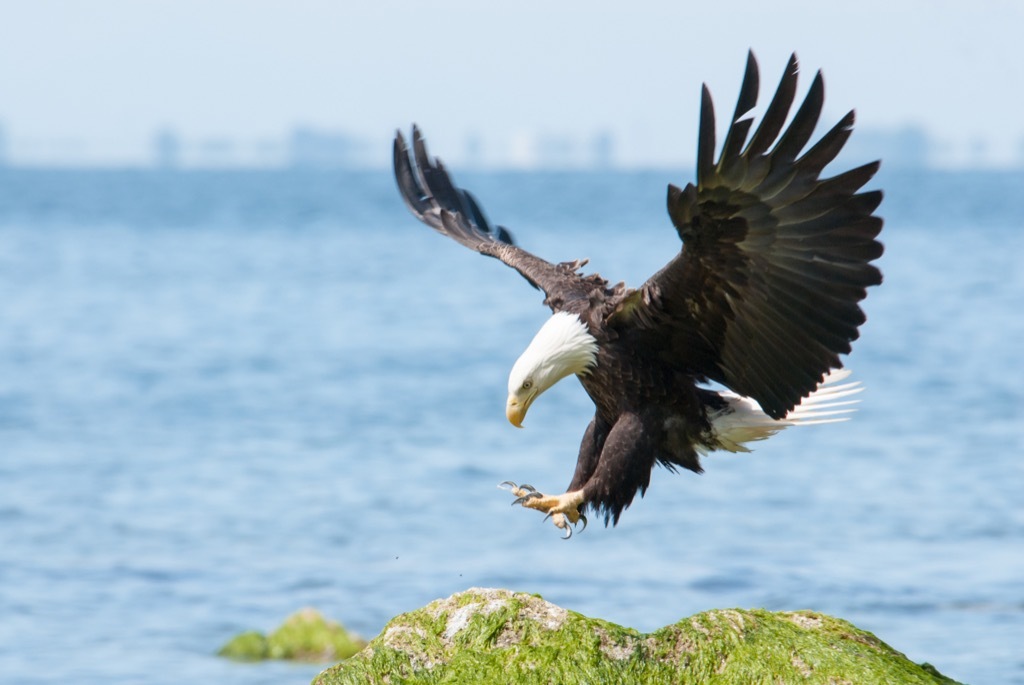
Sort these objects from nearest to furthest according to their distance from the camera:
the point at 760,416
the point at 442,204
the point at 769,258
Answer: the point at 769,258 → the point at 760,416 → the point at 442,204

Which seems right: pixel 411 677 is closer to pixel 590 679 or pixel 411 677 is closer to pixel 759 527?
pixel 590 679

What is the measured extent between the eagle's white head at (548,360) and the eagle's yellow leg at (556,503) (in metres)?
0.24

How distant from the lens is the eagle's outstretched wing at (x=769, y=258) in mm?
4387

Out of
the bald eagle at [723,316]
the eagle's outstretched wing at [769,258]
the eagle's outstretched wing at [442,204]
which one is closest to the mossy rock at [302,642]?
the eagle's outstretched wing at [442,204]

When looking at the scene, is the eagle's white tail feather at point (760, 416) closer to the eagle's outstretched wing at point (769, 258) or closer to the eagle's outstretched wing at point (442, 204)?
the eagle's outstretched wing at point (769, 258)

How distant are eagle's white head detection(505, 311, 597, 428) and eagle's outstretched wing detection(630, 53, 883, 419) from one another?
21cm

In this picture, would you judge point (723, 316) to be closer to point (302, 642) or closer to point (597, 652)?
point (597, 652)

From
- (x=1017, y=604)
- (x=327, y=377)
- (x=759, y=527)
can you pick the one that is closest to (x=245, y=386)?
(x=327, y=377)

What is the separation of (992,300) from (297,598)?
21.3 m

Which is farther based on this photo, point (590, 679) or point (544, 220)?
point (544, 220)

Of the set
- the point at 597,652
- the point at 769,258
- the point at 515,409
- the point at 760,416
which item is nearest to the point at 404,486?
the point at 760,416

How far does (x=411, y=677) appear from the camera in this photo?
168 inches

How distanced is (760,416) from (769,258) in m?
0.87

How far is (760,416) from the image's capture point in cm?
534
